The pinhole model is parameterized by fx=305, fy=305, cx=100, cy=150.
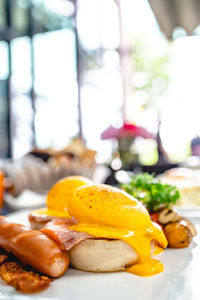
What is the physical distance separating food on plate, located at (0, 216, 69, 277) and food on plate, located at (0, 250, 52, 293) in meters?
0.03

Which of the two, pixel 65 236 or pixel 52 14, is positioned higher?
pixel 52 14

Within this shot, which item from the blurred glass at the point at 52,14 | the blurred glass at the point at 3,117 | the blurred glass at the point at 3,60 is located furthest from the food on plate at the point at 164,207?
the blurred glass at the point at 52,14

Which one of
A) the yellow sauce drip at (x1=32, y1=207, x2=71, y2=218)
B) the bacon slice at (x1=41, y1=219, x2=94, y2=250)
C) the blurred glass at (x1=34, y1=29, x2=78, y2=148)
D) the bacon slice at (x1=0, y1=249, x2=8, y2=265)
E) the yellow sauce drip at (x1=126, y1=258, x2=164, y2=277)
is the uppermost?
the blurred glass at (x1=34, y1=29, x2=78, y2=148)

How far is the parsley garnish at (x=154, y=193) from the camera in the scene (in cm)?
152

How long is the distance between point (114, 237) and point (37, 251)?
26 centimetres

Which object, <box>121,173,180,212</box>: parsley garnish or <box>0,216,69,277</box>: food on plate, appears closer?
<box>0,216,69,277</box>: food on plate

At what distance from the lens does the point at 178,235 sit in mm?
1246

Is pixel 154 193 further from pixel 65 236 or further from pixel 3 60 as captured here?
pixel 3 60

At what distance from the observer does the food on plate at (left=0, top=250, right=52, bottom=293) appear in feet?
2.80

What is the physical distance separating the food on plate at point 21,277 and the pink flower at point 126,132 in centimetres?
212

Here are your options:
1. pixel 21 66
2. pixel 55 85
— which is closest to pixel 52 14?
pixel 21 66

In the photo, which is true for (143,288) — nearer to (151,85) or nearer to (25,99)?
(25,99)

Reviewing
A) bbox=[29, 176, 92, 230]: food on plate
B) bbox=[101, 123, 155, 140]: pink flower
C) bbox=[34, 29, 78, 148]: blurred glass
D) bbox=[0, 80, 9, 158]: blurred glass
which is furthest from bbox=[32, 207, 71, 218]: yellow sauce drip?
bbox=[0, 80, 9, 158]: blurred glass

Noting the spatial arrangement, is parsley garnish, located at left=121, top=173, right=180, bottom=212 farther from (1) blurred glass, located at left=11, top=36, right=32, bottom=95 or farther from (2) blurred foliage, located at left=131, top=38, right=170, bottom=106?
(2) blurred foliage, located at left=131, top=38, right=170, bottom=106
